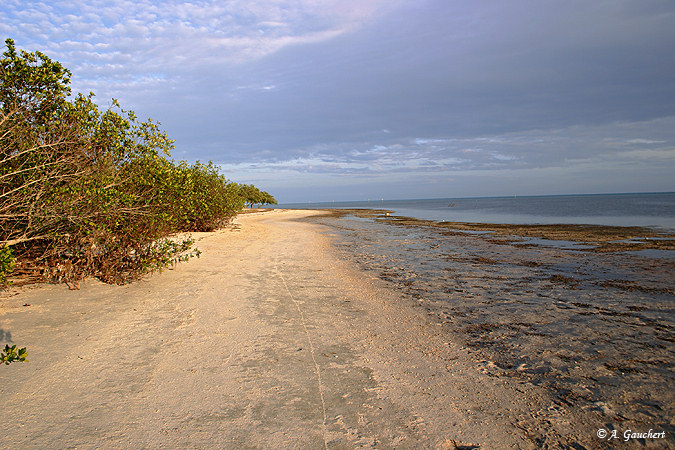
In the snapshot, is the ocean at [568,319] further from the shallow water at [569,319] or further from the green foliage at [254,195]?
the green foliage at [254,195]

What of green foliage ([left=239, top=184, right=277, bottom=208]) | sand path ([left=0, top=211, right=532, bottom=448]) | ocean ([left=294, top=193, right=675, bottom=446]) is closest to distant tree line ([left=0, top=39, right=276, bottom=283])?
sand path ([left=0, top=211, right=532, bottom=448])

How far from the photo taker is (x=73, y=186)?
23.3 ft

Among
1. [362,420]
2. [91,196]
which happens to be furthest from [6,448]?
[91,196]

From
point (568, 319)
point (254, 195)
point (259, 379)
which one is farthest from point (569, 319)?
point (254, 195)

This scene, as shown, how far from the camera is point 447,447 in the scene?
3.43 meters

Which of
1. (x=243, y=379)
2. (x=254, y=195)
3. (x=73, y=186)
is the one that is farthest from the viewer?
(x=254, y=195)

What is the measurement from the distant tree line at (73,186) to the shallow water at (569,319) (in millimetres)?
6867

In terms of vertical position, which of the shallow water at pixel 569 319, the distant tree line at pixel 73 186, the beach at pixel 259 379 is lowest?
the shallow water at pixel 569 319

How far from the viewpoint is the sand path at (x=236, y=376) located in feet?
11.8

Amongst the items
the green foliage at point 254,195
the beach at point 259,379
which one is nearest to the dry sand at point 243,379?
the beach at point 259,379

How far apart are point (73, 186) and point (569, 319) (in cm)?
1008

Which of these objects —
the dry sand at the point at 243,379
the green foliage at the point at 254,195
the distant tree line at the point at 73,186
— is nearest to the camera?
the dry sand at the point at 243,379

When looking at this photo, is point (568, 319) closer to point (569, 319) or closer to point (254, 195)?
point (569, 319)

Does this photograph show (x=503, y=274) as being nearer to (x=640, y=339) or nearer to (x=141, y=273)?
(x=640, y=339)
